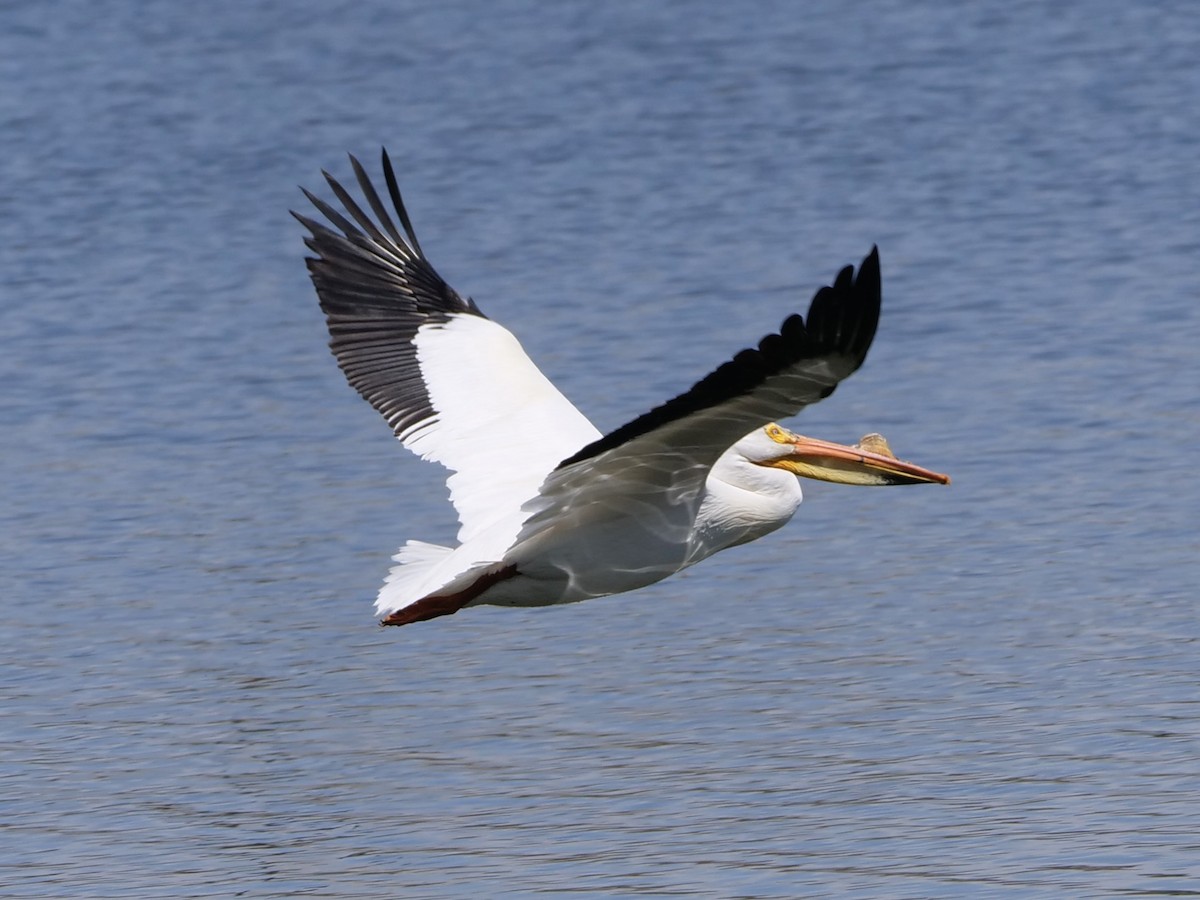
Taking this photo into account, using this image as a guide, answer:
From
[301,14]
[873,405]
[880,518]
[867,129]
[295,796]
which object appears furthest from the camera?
[301,14]

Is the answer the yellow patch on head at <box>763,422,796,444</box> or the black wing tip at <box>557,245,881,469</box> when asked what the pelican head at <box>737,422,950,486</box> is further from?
the black wing tip at <box>557,245,881,469</box>

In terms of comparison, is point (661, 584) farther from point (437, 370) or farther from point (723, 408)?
point (723, 408)

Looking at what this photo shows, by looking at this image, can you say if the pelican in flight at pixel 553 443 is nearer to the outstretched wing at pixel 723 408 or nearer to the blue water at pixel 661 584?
the outstretched wing at pixel 723 408

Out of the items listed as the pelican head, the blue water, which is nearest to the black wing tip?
the blue water

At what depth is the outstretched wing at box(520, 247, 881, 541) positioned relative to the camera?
468 centimetres

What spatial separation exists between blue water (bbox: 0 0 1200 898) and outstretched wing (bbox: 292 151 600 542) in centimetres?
77

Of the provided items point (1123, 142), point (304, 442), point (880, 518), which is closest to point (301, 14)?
point (1123, 142)

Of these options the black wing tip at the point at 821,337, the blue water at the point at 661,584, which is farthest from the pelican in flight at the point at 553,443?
the blue water at the point at 661,584

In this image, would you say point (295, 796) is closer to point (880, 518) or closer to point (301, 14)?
point (880, 518)

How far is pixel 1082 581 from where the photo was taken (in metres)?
7.73

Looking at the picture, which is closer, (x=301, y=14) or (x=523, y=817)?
(x=523, y=817)

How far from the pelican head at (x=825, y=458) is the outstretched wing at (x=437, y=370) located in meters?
0.50

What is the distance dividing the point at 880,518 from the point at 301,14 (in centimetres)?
1378

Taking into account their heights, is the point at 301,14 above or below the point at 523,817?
above
